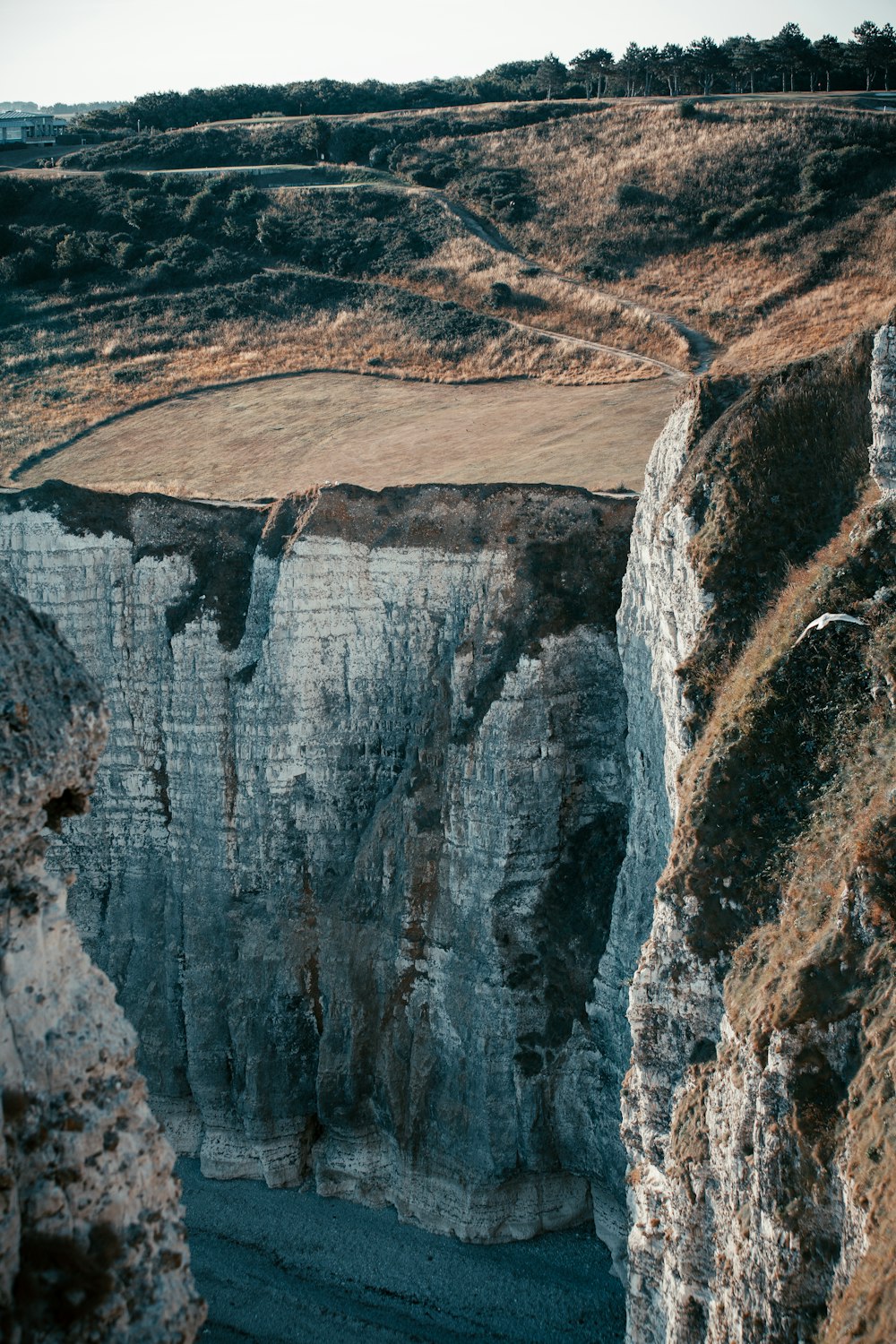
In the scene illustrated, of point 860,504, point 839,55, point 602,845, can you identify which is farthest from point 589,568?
point 839,55

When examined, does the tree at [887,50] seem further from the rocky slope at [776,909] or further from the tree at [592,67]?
the rocky slope at [776,909]

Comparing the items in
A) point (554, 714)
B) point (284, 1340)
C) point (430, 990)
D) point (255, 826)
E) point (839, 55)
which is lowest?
point (284, 1340)

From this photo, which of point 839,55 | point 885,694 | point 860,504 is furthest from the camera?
point 839,55

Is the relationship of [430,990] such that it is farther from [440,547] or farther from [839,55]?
[839,55]

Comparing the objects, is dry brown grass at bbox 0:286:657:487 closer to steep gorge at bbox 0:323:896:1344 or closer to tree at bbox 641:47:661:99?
steep gorge at bbox 0:323:896:1344

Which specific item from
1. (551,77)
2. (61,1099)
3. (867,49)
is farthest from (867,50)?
(61,1099)

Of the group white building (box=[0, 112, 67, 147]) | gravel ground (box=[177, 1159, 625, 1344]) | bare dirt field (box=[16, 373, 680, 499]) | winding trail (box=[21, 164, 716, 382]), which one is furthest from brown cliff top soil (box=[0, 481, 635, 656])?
white building (box=[0, 112, 67, 147])

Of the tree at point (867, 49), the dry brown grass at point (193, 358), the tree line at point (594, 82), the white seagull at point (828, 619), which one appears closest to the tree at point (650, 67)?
the tree line at point (594, 82)
